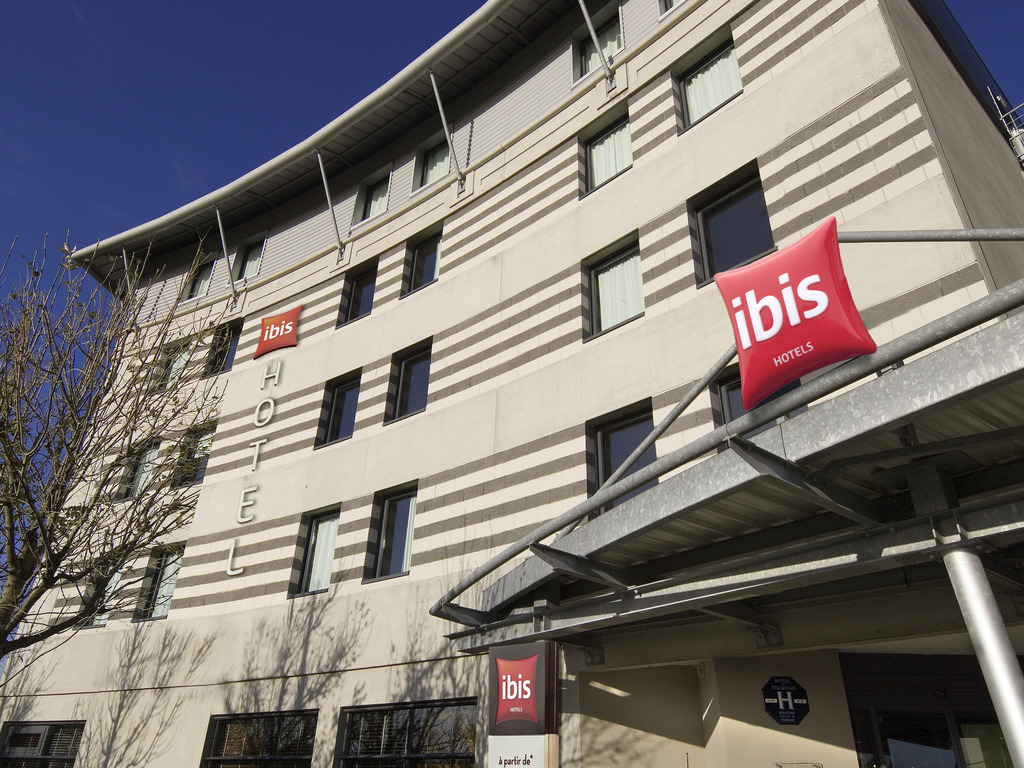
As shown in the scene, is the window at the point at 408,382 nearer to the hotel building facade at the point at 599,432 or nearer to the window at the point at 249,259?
the hotel building facade at the point at 599,432

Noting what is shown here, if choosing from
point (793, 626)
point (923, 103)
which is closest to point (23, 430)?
point (793, 626)

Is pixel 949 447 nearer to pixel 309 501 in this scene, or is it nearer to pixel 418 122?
pixel 309 501

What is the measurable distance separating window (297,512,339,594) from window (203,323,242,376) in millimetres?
7023

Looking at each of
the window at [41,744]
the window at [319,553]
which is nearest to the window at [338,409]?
the window at [319,553]

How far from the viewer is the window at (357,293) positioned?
1947cm

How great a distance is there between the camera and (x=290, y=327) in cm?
2005

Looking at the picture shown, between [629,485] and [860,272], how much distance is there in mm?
5318

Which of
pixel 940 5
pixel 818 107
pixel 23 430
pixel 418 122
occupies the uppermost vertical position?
pixel 418 122

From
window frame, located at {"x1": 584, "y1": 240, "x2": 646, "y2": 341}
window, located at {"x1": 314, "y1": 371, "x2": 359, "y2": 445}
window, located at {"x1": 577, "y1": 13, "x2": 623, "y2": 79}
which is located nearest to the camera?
window frame, located at {"x1": 584, "y1": 240, "x2": 646, "y2": 341}

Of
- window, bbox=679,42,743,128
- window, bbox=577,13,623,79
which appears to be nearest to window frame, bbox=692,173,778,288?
window, bbox=679,42,743,128

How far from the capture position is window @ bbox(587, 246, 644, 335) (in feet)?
44.5

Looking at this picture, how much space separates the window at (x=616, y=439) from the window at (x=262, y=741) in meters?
7.29

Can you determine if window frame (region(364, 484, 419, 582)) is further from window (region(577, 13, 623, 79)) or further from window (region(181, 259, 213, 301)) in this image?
window (region(181, 259, 213, 301))

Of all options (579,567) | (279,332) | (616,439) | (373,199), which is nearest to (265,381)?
(279,332)
